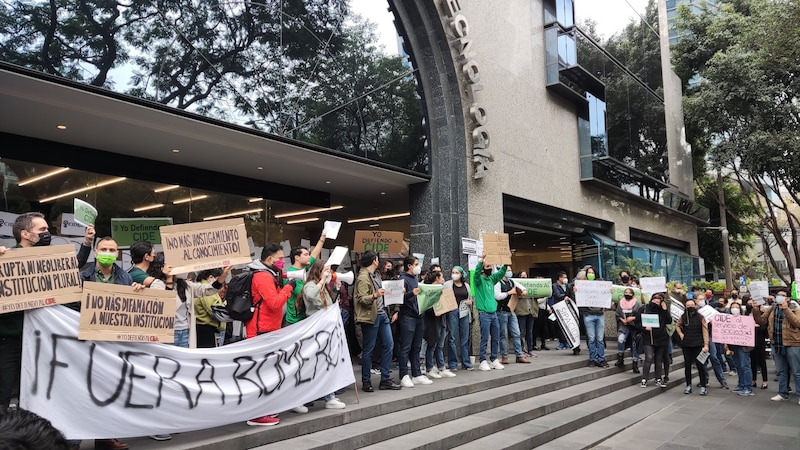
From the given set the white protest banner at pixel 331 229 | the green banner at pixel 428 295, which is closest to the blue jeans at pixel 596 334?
the green banner at pixel 428 295

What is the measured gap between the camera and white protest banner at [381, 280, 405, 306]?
7.40 metres

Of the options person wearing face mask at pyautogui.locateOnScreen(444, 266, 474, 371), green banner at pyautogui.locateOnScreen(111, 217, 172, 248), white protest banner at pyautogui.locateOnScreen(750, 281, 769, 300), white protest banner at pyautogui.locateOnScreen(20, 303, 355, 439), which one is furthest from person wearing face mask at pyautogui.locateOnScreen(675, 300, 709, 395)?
green banner at pyautogui.locateOnScreen(111, 217, 172, 248)

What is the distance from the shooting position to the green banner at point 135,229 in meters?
9.98

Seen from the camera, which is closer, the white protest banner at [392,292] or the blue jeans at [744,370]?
the white protest banner at [392,292]

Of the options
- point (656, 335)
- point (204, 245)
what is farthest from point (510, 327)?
point (204, 245)

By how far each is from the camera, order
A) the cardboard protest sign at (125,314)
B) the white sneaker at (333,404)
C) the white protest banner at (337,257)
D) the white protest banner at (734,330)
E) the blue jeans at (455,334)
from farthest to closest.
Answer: the white protest banner at (734,330) → the blue jeans at (455,334) → the white protest banner at (337,257) → the white sneaker at (333,404) → the cardboard protest sign at (125,314)

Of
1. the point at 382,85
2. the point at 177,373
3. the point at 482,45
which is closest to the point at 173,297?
the point at 177,373

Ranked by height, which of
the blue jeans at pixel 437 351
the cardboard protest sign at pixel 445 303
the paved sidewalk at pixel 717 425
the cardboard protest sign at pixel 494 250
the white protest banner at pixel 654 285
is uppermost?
the cardboard protest sign at pixel 494 250

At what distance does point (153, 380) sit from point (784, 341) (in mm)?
10052

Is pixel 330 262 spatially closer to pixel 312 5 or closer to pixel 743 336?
pixel 312 5

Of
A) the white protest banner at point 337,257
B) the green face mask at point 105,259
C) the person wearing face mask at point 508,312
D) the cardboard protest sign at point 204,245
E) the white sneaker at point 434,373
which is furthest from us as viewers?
the person wearing face mask at point 508,312

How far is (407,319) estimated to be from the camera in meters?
7.77

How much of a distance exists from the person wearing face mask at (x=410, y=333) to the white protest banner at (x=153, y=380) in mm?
1864

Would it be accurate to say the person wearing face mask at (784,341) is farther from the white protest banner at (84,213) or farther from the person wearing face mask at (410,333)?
the white protest banner at (84,213)
